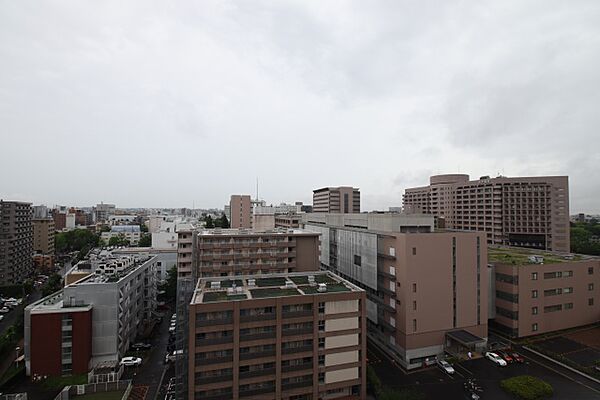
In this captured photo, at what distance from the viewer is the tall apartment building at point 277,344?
71.6 ft

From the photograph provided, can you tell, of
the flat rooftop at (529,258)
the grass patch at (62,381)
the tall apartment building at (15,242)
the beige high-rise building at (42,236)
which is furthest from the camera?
the beige high-rise building at (42,236)

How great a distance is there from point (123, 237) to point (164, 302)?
57.0 metres

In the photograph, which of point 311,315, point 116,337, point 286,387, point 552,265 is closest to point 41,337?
point 116,337

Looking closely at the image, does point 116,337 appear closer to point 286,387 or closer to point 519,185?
point 286,387

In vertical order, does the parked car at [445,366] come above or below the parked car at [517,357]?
below

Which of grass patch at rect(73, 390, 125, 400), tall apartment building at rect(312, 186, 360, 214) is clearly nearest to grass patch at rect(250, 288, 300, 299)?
grass patch at rect(73, 390, 125, 400)

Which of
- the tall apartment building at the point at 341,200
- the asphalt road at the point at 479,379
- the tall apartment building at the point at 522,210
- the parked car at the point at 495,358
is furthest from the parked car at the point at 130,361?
the tall apartment building at the point at 341,200

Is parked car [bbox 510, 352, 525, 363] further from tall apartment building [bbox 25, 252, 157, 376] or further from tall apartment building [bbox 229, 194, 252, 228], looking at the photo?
tall apartment building [bbox 229, 194, 252, 228]

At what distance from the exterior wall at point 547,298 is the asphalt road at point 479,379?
5189 mm

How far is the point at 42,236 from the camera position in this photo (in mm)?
79188

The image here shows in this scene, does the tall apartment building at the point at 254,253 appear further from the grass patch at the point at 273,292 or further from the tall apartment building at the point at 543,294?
the tall apartment building at the point at 543,294

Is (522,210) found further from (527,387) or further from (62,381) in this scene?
(62,381)

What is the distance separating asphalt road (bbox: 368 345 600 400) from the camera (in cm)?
2517

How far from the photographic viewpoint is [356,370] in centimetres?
2453
